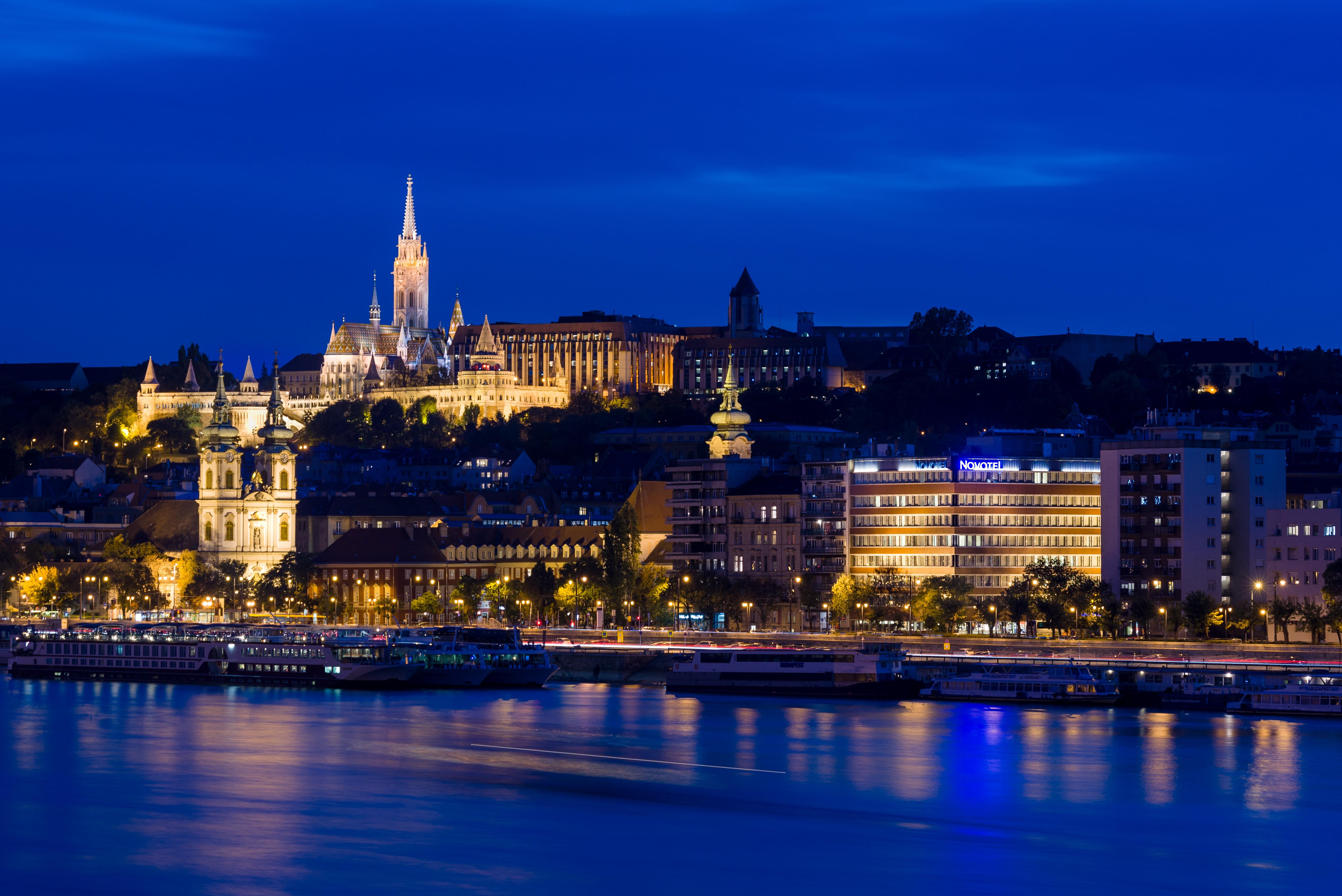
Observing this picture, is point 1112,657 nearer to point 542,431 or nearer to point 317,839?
point 317,839

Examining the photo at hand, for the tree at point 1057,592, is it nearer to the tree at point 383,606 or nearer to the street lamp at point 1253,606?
the street lamp at point 1253,606

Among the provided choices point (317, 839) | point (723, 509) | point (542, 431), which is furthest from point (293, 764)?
point (542, 431)

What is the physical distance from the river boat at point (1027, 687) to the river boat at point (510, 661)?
14572 millimetres

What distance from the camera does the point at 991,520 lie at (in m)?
104

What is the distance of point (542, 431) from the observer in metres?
196

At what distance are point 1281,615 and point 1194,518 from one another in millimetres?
9997

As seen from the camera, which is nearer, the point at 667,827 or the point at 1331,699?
the point at 667,827

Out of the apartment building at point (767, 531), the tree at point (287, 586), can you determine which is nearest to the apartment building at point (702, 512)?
the apartment building at point (767, 531)

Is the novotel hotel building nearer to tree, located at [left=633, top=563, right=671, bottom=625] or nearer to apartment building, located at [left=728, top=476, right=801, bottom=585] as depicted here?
apartment building, located at [left=728, top=476, right=801, bottom=585]

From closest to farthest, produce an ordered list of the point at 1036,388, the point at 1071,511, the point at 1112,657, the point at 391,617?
the point at 1112,657 < the point at 1071,511 < the point at 391,617 < the point at 1036,388

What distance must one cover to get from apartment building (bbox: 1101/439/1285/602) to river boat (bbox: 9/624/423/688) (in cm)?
2733

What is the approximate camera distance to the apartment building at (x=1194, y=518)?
314 ft

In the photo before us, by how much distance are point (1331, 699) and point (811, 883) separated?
33.2m

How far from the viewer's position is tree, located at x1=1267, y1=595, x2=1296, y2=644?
8712 cm
